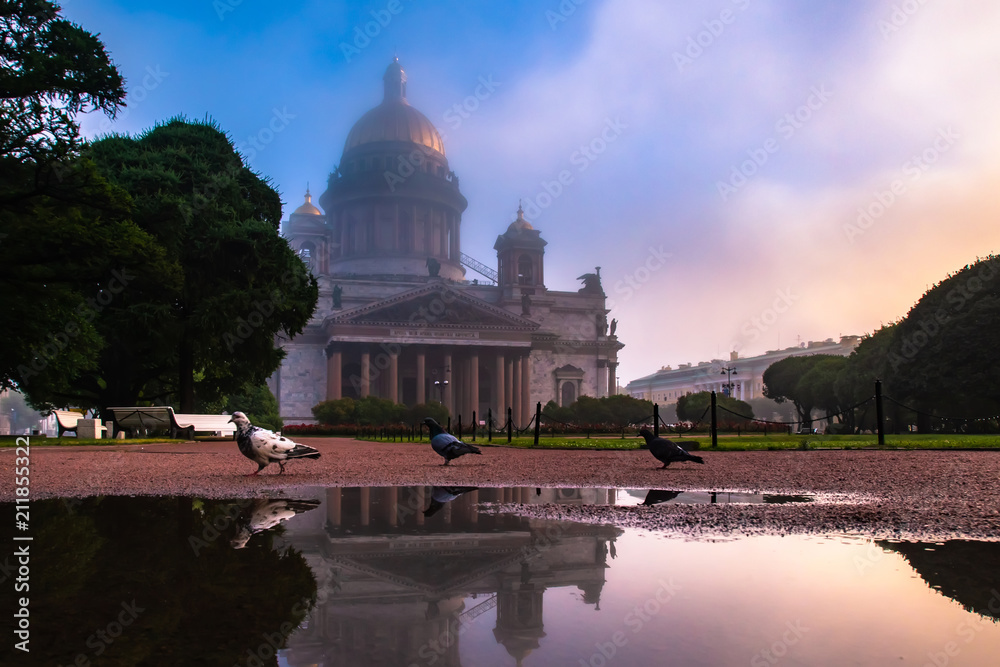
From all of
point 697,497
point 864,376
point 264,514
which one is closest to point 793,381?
point 864,376

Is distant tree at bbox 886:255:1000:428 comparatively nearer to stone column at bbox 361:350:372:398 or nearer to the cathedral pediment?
the cathedral pediment

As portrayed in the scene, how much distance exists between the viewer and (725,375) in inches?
4582

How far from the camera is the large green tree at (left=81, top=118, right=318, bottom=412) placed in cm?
2567

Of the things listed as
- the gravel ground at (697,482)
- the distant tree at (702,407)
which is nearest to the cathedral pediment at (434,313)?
the distant tree at (702,407)

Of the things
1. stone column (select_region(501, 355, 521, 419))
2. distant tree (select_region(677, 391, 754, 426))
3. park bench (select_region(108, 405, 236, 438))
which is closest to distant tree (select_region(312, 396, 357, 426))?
park bench (select_region(108, 405, 236, 438))

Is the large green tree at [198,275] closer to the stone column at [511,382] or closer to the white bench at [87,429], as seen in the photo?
the white bench at [87,429]

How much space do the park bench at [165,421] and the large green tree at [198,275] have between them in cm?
211

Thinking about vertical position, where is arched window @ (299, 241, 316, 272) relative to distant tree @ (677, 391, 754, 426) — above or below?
above

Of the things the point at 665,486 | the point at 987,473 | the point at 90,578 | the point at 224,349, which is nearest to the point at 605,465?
the point at 665,486

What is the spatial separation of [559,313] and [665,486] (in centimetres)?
6757

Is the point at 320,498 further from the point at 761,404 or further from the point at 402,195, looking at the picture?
the point at 761,404

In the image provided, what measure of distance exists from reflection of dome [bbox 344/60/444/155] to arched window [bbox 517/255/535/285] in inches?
766

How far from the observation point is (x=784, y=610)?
10.5 ft

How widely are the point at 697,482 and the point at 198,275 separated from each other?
23.3 m
